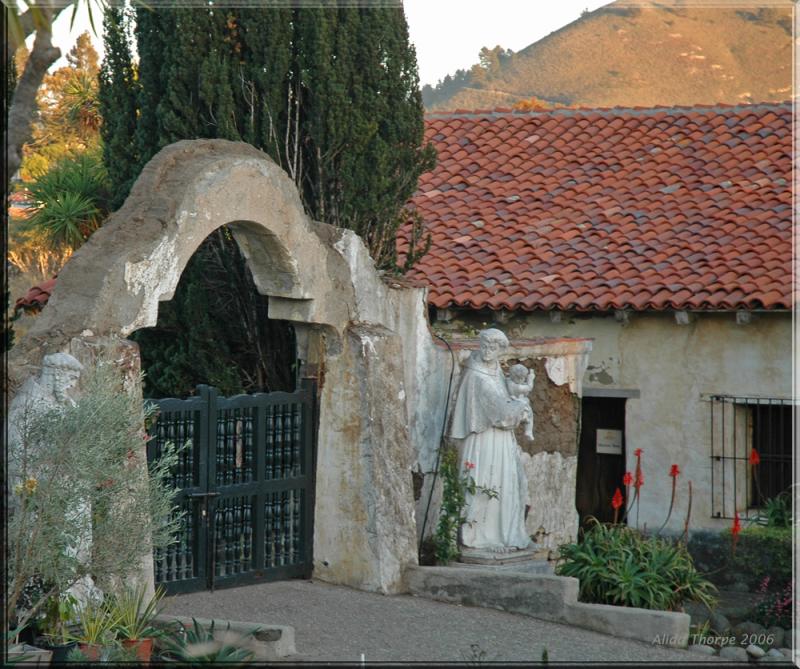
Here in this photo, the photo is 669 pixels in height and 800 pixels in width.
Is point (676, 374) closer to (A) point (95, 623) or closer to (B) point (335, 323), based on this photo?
(B) point (335, 323)

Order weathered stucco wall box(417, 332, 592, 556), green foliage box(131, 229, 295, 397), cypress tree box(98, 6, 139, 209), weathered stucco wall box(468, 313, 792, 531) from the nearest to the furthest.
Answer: green foliage box(131, 229, 295, 397), weathered stucco wall box(417, 332, 592, 556), cypress tree box(98, 6, 139, 209), weathered stucco wall box(468, 313, 792, 531)

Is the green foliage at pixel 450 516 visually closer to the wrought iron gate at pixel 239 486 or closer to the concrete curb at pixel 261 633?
the wrought iron gate at pixel 239 486

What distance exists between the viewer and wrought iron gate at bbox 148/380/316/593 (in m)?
8.55

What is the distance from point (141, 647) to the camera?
6605 mm

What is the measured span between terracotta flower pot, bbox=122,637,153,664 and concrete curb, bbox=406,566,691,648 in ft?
9.79

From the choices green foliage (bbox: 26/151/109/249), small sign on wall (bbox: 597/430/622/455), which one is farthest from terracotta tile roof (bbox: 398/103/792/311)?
green foliage (bbox: 26/151/109/249)

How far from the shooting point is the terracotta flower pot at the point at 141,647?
21.6 ft

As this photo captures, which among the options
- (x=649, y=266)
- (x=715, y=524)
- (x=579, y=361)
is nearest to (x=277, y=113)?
(x=579, y=361)

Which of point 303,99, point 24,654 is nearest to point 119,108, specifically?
point 303,99

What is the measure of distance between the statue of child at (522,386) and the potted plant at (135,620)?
3640 millimetres

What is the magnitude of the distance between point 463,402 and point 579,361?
206 centimetres

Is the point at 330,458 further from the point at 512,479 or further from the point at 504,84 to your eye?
the point at 504,84

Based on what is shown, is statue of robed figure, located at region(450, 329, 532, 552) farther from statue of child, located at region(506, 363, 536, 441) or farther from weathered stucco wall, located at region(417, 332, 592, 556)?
weathered stucco wall, located at region(417, 332, 592, 556)

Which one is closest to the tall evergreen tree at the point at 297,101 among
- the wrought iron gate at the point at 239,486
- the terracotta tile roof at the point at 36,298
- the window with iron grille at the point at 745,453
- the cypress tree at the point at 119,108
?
the cypress tree at the point at 119,108
